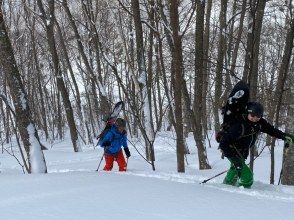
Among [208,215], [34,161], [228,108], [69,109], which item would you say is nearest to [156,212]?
[208,215]

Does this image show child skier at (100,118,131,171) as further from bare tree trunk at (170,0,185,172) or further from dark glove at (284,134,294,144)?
dark glove at (284,134,294,144)

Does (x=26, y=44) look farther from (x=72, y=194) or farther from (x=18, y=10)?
(x=72, y=194)

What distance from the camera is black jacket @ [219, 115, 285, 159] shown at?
5465 millimetres

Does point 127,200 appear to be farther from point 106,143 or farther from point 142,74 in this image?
point 142,74

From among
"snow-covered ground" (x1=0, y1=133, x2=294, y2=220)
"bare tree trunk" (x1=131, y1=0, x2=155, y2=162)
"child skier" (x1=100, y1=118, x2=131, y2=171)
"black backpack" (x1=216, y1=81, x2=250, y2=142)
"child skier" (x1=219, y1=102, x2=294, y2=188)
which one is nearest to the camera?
"snow-covered ground" (x1=0, y1=133, x2=294, y2=220)

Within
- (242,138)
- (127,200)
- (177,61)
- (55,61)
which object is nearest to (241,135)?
(242,138)

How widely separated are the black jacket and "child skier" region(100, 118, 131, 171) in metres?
3.38

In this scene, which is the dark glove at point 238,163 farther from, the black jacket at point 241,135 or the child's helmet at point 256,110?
the child's helmet at point 256,110

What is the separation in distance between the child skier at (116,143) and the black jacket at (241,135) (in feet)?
11.1

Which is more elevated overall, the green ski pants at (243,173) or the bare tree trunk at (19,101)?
the bare tree trunk at (19,101)

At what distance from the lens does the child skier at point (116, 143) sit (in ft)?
28.0

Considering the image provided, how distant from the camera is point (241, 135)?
5469 mm

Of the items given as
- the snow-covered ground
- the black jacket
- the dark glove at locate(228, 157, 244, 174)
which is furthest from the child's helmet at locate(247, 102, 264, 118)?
the snow-covered ground

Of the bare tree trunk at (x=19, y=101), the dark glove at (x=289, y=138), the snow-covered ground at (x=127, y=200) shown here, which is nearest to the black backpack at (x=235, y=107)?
the dark glove at (x=289, y=138)
